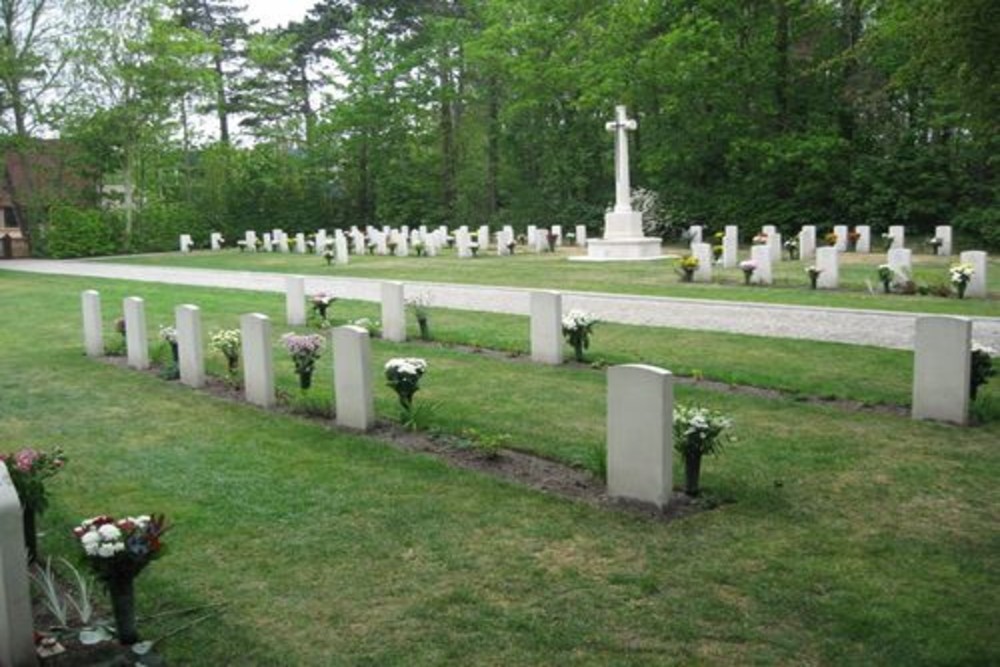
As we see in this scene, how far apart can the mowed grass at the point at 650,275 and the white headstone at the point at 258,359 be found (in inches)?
387

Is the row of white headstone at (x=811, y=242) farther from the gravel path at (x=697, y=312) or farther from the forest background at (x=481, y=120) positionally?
the gravel path at (x=697, y=312)

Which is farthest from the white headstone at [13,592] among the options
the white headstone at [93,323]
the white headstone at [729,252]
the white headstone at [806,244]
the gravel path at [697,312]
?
the white headstone at [806,244]

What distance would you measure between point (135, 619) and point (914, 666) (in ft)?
12.1

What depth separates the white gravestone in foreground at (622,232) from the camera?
29078 millimetres

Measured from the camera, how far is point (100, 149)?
42.7 m

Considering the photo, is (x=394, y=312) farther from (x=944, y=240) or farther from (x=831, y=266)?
(x=944, y=240)

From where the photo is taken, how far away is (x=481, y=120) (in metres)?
50.4

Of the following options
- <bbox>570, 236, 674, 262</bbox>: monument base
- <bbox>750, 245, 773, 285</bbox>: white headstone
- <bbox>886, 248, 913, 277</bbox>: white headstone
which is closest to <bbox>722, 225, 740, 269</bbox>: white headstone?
<bbox>570, 236, 674, 262</bbox>: monument base

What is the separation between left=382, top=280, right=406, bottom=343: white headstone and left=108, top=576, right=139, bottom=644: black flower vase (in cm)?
949

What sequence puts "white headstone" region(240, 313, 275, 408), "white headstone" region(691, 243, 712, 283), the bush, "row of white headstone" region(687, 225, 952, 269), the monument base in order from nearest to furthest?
"white headstone" region(240, 313, 275, 408) → "white headstone" region(691, 243, 712, 283) → "row of white headstone" region(687, 225, 952, 269) → the monument base → the bush

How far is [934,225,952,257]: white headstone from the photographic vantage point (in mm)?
25547

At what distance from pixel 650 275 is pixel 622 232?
760cm

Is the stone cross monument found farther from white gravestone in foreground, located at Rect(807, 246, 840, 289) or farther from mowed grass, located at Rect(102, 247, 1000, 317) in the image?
white gravestone in foreground, located at Rect(807, 246, 840, 289)

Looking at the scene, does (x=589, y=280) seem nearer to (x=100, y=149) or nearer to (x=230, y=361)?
(x=230, y=361)
